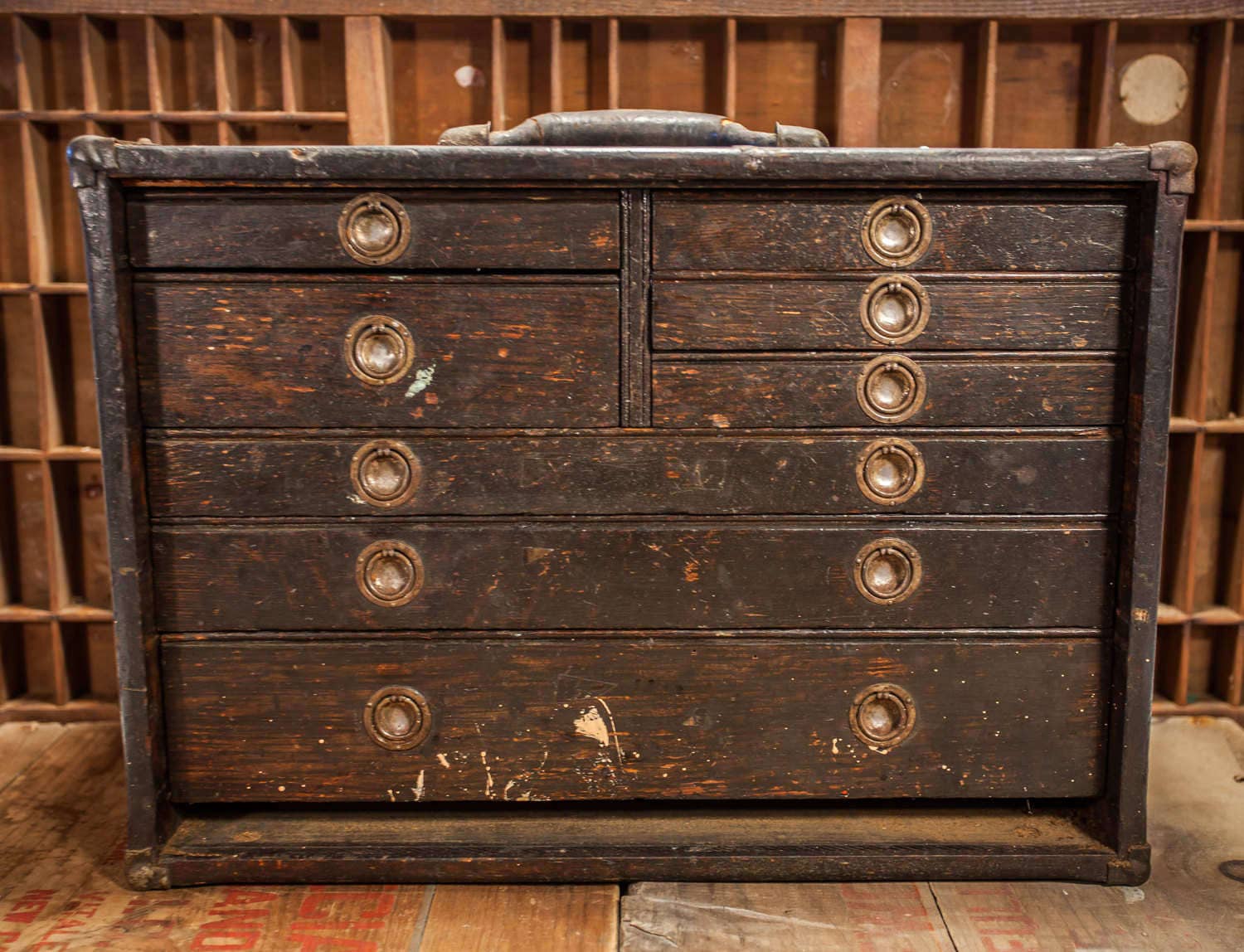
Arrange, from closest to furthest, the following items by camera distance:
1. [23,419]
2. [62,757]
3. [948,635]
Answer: [948,635] → [62,757] → [23,419]

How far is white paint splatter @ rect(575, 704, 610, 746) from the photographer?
1.57m

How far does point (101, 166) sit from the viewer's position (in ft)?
4.66

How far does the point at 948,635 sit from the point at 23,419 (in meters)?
2.07

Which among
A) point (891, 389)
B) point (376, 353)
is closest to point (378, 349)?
point (376, 353)

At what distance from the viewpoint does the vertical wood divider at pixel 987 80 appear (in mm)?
2051

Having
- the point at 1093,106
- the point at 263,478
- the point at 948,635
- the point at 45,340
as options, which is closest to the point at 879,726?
the point at 948,635

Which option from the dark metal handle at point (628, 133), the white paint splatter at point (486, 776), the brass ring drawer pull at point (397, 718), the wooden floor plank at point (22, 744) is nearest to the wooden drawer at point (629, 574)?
the brass ring drawer pull at point (397, 718)

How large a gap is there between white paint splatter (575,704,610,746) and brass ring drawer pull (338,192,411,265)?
2.58 ft

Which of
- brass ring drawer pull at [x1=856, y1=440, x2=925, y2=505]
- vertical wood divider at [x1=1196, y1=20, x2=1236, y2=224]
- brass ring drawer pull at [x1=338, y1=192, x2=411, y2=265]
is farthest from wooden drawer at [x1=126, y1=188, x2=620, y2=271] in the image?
vertical wood divider at [x1=1196, y1=20, x2=1236, y2=224]

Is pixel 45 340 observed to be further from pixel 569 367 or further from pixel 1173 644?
pixel 1173 644

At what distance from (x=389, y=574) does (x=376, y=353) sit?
35cm

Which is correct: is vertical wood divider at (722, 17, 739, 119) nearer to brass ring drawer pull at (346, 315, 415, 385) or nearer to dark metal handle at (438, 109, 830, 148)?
dark metal handle at (438, 109, 830, 148)

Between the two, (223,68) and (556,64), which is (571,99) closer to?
(556,64)

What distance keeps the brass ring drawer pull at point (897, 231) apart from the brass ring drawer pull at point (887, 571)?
45cm
